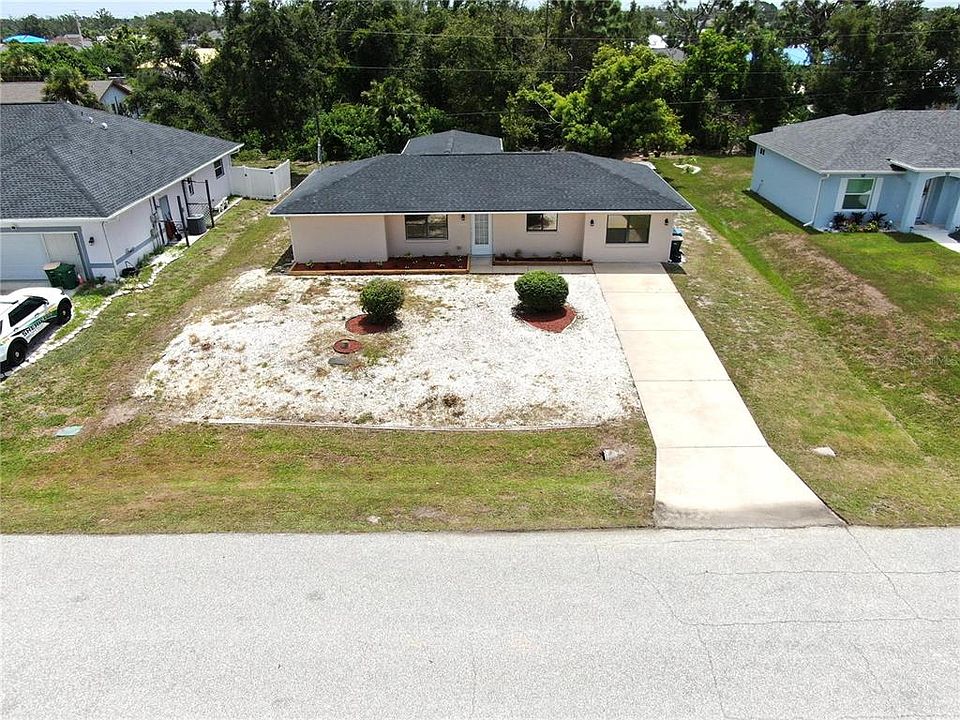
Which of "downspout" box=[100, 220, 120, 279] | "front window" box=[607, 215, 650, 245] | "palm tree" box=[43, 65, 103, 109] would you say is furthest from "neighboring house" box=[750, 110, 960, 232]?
"palm tree" box=[43, 65, 103, 109]

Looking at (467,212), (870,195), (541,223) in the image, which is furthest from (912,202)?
(467,212)

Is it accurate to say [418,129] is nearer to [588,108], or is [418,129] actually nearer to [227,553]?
[588,108]

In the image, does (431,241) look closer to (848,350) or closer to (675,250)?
(675,250)

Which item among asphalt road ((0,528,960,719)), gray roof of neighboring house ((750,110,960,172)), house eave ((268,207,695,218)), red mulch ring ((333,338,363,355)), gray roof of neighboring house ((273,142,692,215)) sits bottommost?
asphalt road ((0,528,960,719))

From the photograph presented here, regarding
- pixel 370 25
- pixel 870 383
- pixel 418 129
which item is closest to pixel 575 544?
pixel 870 383

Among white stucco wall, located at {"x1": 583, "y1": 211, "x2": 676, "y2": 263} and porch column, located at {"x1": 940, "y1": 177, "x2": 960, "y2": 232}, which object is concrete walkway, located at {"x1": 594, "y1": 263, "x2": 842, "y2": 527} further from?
porch column, located at {"x1": 940, "y1": 177, "x2": 960, "y2": 232}

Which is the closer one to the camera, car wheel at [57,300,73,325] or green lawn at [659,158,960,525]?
green lawn at [659,158,960,525]

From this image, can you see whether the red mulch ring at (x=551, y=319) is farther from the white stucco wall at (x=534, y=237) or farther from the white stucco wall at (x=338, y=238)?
the white stucco wall at (x=338, y=238)

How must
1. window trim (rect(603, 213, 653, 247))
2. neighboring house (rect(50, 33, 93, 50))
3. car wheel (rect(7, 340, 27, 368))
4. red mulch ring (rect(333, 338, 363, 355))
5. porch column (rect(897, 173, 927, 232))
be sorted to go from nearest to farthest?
car wheel (rect(7, 340, 27, 368)), red mulch ring (rect(333, 338, 363, 355)), window trim (rect(603, 213, 653, 247)), porch column (rect(897, 173, 927, 232)), neighboring house (rect(50, 33, 93, 50))
